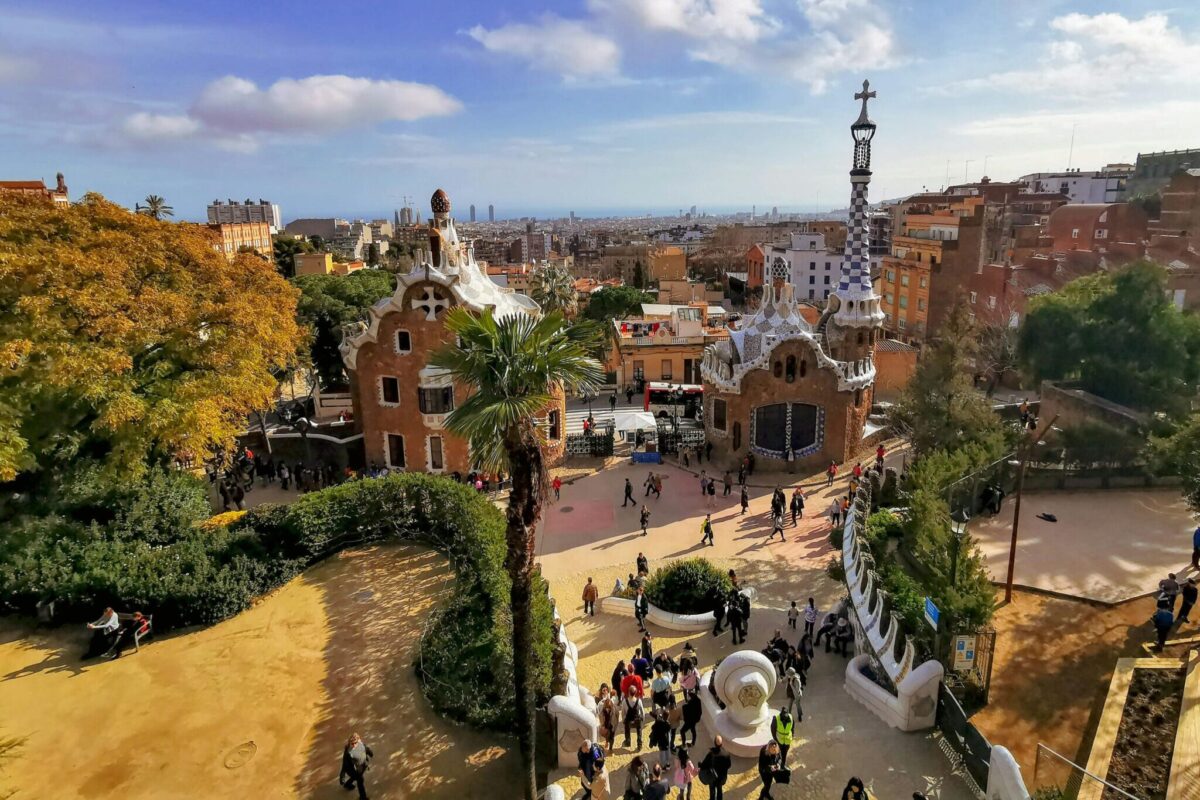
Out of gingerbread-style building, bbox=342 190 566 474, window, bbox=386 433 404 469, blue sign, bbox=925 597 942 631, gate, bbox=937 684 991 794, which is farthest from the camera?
window, bbox=386 433 404 469

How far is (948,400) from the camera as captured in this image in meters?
26.4

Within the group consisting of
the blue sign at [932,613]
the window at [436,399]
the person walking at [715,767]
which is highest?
the window at [436,399]

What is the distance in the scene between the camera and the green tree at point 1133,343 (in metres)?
26.8

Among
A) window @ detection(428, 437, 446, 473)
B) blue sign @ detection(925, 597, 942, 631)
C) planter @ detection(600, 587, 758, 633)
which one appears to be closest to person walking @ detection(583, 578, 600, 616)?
planter @ detection(600, 587, 758, 633)

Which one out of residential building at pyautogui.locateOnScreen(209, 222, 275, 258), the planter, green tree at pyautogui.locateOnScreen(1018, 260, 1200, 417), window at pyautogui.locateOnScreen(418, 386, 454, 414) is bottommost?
the planter

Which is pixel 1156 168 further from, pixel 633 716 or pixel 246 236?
pixel 246 236

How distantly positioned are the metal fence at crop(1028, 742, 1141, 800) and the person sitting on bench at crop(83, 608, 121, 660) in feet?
70.2

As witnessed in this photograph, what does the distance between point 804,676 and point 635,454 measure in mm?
18395

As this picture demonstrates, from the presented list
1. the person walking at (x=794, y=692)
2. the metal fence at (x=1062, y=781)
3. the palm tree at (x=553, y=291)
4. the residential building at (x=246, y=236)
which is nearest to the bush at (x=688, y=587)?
the person walking at (x=794, y=692)

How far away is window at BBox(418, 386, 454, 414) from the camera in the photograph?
1230 inches

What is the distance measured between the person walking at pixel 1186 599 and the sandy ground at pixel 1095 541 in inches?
49.3

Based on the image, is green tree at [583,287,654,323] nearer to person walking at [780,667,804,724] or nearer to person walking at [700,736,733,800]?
person walking at [780,667,804,724]

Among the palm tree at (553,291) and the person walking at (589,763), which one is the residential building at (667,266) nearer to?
the palm tree at (553,291)

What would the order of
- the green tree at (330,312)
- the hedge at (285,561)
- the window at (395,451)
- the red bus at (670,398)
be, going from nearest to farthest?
the hedge at (285,561) → the window at (395,451) → the red bus at (670,398) → the green tree at (330,312)
